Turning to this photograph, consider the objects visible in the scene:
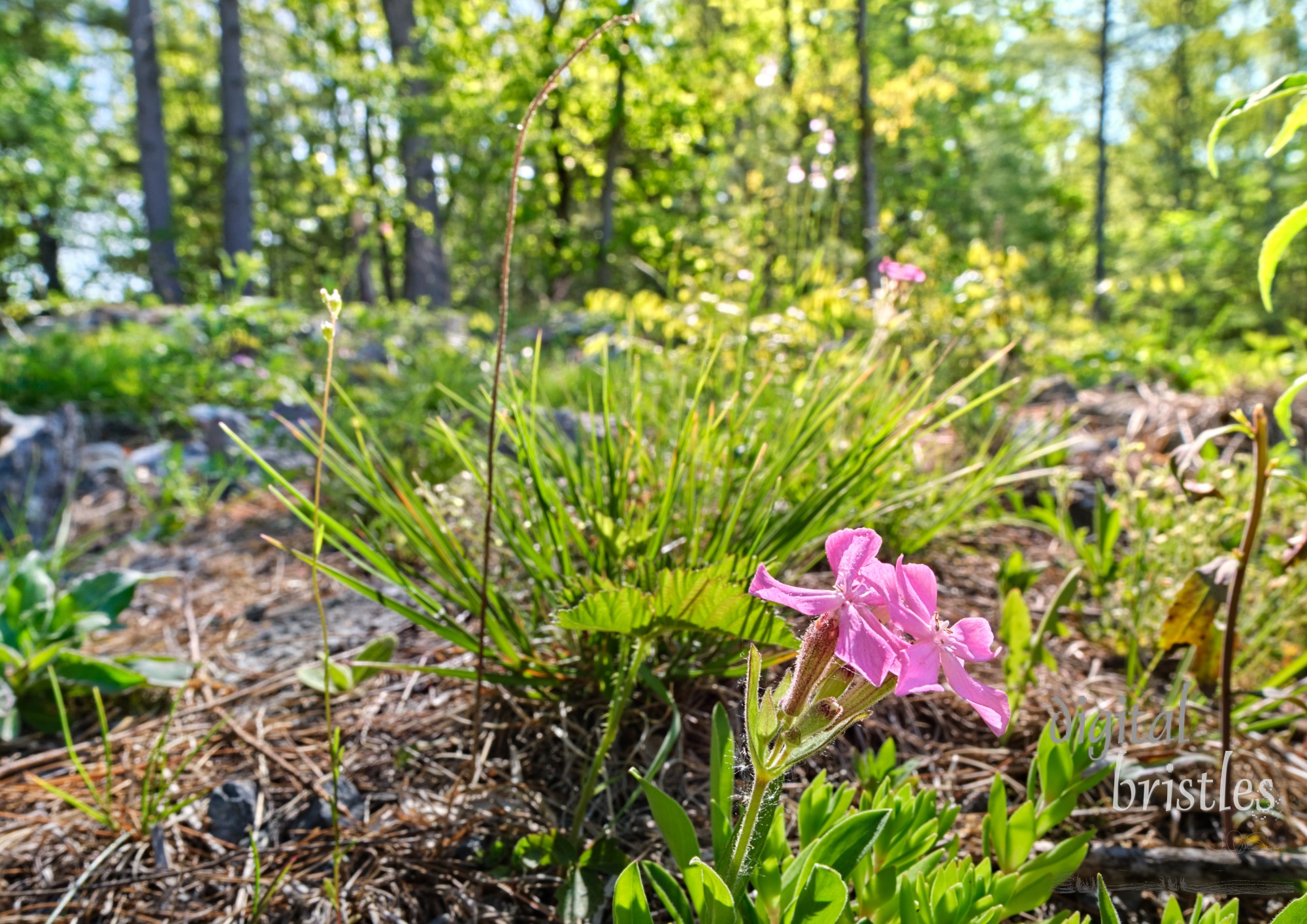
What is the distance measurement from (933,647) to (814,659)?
10cm

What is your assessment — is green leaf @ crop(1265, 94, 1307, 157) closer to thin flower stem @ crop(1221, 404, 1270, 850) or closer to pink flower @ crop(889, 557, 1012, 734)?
thin flower stem @ crop(1221, 404, 1270, 850)

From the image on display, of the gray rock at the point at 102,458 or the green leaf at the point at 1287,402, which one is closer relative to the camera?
the green leaf at the point at 1287,402

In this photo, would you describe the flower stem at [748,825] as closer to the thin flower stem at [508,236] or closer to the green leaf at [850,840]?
the green leaf at [850,840]

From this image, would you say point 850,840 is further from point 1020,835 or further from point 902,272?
point 902,272

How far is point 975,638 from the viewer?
2.05ft

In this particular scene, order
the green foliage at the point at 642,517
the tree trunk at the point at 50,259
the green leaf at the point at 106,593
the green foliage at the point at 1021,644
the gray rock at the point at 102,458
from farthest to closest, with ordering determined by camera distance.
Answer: the tree trunk at the point at 50,259, the gray rock at the point at 102,458, the green leaf at the point at 106,593, the green foliage at the point at 1021,644, the green foliage at the point at 642,517

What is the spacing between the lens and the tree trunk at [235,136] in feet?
32.4

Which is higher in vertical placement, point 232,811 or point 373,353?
point 373,353

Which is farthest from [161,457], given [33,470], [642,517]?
[642,517]

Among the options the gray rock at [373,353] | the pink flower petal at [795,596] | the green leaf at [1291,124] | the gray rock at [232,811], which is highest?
the green leaf at [1291,124]

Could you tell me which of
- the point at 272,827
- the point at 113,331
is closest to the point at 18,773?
the point at 272,827

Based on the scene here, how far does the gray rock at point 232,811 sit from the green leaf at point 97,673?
1.29 ft

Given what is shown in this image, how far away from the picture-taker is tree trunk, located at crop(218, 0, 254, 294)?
32.4ft

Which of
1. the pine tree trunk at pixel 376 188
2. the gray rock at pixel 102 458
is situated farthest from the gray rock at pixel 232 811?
the pine tree trunk at pixel 376 188
